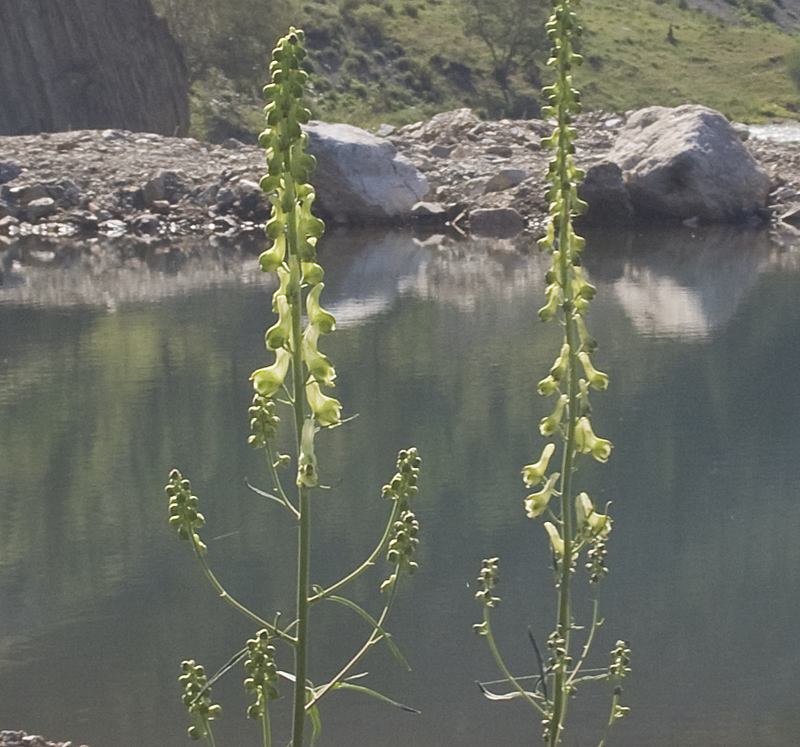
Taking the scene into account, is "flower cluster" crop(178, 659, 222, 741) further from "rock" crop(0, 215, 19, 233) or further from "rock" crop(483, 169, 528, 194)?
"rock" crop(483, 169, 528, 194)

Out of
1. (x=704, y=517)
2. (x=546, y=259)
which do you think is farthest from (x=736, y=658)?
(x=546, y=259)

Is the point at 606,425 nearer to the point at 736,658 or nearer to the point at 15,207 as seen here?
the point at 736,658

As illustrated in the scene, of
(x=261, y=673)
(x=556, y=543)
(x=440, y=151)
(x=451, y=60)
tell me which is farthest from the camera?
(x=451, y=60)

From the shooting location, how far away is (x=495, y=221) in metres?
26.4

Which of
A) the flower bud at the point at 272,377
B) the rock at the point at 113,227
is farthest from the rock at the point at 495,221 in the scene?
the flower bud at the point at 272,377

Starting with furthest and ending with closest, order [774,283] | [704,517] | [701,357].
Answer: [774,283] < [701,357] < [704,517]

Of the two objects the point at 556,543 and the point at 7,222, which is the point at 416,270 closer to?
the point at 7,222

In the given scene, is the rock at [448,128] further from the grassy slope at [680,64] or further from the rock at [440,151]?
the grassy slope at [680,64]

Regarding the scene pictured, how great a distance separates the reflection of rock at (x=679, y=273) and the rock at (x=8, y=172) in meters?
11.0

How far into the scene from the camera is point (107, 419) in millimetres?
12188

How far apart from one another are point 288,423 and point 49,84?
2881cm

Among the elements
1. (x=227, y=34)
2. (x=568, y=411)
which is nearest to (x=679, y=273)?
(x=568, y=411)

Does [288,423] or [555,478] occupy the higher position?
[555,478]

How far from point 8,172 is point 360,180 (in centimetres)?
698
